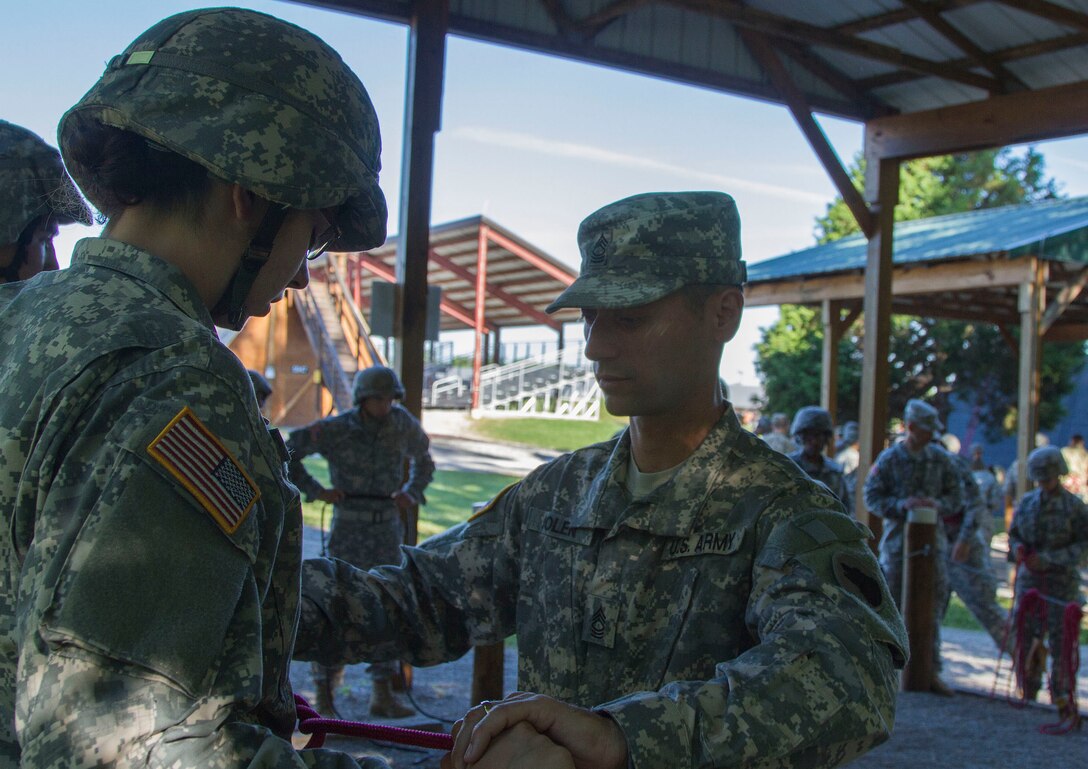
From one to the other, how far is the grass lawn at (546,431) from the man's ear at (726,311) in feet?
65.9

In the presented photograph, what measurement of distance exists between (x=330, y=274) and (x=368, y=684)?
16396 millimetres

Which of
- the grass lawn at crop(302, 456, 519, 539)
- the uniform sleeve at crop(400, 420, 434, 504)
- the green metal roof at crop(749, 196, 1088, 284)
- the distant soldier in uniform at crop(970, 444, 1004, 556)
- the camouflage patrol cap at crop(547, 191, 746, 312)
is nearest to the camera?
the camouflage patrol cap at crop(547, 191, 746, 312)

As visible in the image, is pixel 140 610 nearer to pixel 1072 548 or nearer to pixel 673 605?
pixel 673 605

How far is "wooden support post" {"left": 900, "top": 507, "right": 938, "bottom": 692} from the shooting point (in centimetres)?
700

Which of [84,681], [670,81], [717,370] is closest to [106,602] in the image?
[84,681]

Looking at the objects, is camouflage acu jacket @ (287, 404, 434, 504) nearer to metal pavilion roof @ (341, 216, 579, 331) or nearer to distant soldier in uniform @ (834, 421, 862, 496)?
distant soldier in uniform @ (834, 421, 862, 496)

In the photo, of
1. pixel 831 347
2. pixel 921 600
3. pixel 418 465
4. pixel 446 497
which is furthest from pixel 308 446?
pixel 831 347

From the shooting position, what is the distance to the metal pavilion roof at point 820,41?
7047mm

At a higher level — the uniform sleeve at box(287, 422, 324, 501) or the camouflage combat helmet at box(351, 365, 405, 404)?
the camouflage combat helmet at box(351, 365, 405, 404)

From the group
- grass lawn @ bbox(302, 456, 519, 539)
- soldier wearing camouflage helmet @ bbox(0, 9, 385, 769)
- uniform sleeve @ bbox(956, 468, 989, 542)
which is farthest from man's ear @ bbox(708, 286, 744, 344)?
grass lawn @ bbox(302, 456, 519, 539)

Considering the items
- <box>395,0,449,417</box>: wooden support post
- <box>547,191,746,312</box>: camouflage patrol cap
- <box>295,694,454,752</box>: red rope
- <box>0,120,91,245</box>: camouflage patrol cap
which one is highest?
<box>395,0,449,417</box>: wooden support post

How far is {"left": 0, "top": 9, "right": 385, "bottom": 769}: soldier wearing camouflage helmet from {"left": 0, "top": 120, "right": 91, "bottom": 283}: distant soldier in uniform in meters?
1.08

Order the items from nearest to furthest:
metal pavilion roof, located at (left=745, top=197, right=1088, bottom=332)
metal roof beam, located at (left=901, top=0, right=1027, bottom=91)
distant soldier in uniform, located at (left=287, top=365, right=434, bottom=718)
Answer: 1. distant soldier in uniform, located at (left=287, top=365, right=434, bottom=718)
2. metal roof beam, located at (left=901, top=0, right=1027, bottom=91)
3. metal pavilion roof, located at (left=745, top=197, right=1088, bottom=332)

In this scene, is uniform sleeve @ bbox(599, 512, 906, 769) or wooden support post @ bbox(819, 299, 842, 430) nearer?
uniform sleeve @ bbox(599, 512, 906, 769)
